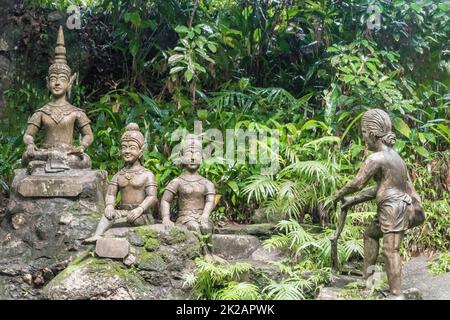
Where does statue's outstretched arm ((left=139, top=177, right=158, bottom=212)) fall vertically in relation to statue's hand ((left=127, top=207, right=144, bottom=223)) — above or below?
above

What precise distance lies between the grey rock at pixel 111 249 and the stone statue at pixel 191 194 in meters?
0.70

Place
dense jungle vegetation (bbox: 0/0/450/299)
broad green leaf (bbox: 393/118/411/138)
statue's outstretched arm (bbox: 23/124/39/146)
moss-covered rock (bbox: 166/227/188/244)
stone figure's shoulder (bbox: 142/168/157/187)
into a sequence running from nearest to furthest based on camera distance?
moss-covered rock (bbox: 166/227/188/244), stone figure's shoulder (bbox: 142/168/157/187), statue's outstretched arm (bbox: 23/124/39/146), dense jungle vegetation (bbox: 0/0/450/299), broad green leaf (bbox: 393/118/411/138)

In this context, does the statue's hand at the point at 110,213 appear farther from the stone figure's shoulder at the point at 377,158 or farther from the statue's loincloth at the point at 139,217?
the stone figure's shoulder at the point at 377,158

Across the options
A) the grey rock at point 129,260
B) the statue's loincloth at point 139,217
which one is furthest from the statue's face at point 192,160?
the grey rock at point 129,260

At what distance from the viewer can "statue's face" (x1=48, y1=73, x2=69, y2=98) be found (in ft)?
24.2

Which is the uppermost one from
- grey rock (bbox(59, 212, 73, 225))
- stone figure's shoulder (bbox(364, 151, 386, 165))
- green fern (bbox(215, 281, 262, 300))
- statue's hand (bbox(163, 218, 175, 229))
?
stone figure's shoulder (bbox(364, 151, 386, 165))

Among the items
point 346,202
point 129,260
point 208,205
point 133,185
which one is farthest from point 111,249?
point 346,202

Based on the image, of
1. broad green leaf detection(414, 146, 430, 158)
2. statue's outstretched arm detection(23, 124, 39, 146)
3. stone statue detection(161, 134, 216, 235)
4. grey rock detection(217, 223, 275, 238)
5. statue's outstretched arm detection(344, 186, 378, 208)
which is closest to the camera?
statue's outstretched arm detection(344, 186, 378, 208)

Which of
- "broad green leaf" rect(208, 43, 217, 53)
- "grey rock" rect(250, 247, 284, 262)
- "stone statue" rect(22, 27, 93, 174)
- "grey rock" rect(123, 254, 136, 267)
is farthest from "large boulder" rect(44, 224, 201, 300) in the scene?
"broad green leaf" rect(208, 43, 217, 53)

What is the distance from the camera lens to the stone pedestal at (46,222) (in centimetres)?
654

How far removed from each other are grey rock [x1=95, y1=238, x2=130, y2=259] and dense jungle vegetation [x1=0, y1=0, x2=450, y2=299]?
0.75 meters

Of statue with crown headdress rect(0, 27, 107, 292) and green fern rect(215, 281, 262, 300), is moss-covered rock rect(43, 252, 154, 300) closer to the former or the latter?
green fern rect(215, 281, 262, 300)

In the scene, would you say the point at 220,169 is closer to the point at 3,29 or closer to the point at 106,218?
the point at 106,218

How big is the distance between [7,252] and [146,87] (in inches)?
168
